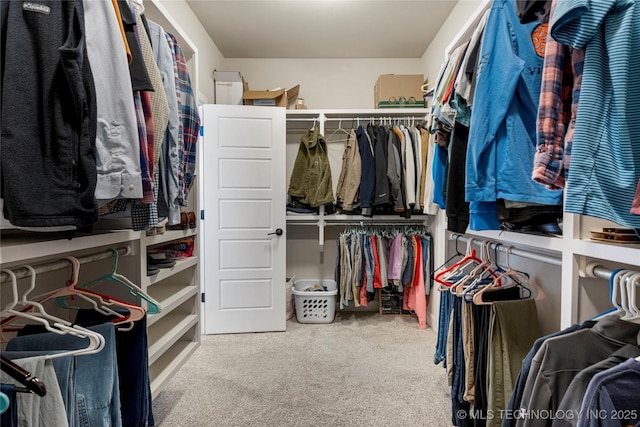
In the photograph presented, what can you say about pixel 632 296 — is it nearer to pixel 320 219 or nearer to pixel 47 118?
pixel 47 118

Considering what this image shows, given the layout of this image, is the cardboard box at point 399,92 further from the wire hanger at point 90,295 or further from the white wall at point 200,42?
the wire hanger at point 90,295

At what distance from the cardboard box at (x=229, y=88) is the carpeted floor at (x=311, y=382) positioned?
2.11 m

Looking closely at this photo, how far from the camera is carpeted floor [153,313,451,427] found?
162 centimetres

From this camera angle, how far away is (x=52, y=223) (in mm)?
709

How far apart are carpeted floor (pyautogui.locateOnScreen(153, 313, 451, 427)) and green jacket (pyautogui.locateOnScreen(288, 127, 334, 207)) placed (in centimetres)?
119

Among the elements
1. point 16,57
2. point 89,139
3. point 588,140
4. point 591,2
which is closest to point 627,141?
point 588,140

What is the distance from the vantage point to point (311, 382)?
6.35ft

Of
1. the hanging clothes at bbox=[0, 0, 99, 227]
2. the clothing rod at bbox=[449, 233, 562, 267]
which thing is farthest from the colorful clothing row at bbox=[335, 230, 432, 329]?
the hanging clothes at bbox=[0, 0, 99, 227]

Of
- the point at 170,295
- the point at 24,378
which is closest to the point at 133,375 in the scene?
the point at 24,378

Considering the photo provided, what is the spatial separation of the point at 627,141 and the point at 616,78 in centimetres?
13

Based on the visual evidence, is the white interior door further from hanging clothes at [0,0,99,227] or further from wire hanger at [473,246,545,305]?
hanging clothes at [0,0,99,227]

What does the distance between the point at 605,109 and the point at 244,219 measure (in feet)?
7.98

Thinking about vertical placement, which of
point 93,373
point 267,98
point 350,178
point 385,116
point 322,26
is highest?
point 322,26

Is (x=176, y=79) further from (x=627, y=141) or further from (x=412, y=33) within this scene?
(x=412, y=33)
